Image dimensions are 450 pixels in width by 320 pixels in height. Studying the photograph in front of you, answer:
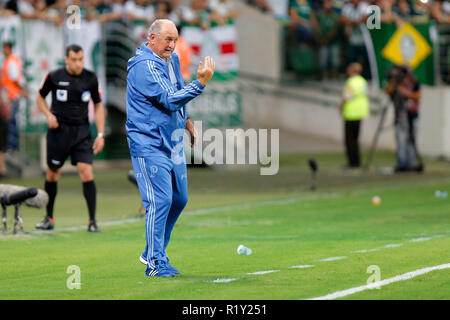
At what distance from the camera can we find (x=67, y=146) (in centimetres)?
1440

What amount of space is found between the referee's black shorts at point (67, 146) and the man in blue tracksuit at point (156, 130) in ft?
15.2

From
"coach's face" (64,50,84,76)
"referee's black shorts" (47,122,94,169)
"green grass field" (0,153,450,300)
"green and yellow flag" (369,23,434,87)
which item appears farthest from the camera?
"green and yellow flag" (369,23,434,87)

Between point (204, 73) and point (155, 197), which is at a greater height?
point (204, 73)

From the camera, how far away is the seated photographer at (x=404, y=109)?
2416 centimetres

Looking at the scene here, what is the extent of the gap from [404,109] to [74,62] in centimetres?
1149

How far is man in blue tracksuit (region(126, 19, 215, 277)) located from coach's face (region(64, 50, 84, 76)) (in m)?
4.62

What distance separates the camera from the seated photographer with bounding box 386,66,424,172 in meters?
24.2

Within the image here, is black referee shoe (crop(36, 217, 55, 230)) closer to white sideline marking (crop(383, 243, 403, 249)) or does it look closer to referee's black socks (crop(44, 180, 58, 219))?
referee's black socks (crop(44, 180, 58, 219))

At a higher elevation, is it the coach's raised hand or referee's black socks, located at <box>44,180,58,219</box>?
the coach's raised hand

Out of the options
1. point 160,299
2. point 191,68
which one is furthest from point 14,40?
point 160,299

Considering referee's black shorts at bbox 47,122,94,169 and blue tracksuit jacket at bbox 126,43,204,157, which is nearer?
blue tracksuit jacket at bbox 126,43,204,157

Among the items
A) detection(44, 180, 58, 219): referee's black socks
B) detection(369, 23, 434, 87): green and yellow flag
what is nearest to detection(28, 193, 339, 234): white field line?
detection(44, 180, 58, 219): referee's black socks

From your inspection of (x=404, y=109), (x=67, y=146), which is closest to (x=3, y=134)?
Result: (x=404, y=109)

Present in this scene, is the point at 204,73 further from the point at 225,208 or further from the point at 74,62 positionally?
the point at 225,208
